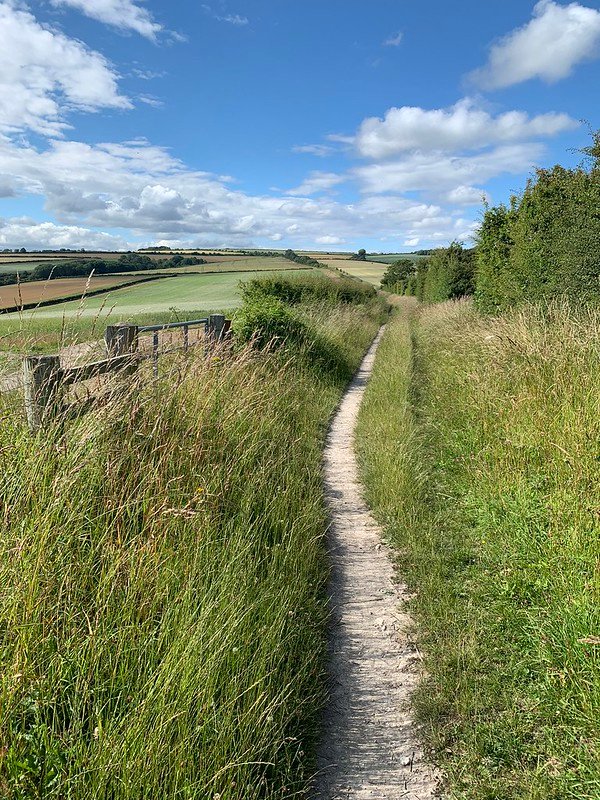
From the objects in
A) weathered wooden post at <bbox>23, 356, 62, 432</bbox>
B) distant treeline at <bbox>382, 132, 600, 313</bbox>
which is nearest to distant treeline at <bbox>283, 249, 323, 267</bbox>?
distant treeline at <bbox>382, 132, 600, 313</bbox>

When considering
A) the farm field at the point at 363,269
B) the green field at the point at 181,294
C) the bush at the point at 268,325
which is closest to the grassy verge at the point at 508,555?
the bush at the point at 268,325

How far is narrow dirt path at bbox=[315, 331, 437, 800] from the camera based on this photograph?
2.49m

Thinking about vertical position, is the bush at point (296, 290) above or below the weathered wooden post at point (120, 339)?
above

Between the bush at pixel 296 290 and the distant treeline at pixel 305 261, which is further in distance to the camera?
the distant treeline at pixel 305 261

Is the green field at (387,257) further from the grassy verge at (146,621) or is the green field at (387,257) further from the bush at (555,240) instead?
the grassy verge at (146,621)

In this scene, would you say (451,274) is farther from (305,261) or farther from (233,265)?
(233,265)

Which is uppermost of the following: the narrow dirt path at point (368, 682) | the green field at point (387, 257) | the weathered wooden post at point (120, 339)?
the green field at point (387, 257)

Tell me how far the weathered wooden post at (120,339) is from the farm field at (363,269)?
61.7 metres

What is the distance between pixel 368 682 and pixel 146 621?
149cm

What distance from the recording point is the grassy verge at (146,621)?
195cm

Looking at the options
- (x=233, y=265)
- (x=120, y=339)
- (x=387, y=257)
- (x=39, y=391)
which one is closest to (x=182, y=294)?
(x=233, y=265)

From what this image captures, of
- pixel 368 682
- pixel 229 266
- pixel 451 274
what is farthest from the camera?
pixel 229 266

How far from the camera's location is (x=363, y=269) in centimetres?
7988

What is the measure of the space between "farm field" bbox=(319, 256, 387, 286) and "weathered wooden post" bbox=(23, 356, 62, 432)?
63644mm
